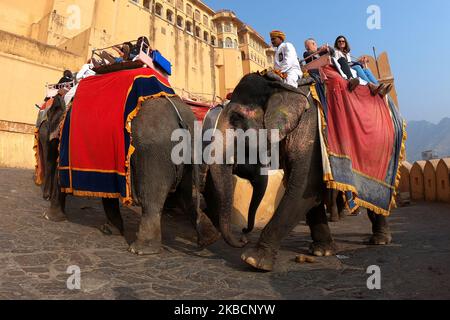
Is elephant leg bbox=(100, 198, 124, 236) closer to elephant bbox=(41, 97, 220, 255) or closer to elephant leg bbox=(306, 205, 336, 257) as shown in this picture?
elephant bbox=(41, 97, 220, 255)

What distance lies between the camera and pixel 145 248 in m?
4.36

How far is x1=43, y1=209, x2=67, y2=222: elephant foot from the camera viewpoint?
5848 mm

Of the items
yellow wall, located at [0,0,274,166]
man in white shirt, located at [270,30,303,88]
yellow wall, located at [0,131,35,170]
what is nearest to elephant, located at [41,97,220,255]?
man in white shirt, located at [270,30,303,88]

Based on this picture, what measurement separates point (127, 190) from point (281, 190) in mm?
5442

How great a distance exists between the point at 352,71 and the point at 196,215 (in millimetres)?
3089

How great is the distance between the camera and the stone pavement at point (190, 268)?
10.0 ft

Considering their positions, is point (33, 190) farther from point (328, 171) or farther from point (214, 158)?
point (328, 171)

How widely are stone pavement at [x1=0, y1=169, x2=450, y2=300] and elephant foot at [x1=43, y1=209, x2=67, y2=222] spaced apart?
7.0 inches

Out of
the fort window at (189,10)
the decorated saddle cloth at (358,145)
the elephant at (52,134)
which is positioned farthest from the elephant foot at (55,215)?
the fort window at (189,10)

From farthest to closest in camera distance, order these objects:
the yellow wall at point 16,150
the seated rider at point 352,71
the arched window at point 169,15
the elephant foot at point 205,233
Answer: the arched window at point 169,15
the yellow wall at point 16,150
the seated rider at point 352,71
the elephant foot at point 205,233

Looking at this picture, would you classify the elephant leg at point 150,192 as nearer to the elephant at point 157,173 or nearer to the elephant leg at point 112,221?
the elephant at point 157,173

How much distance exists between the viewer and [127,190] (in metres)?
4.58

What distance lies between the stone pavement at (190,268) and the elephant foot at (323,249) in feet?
0.62

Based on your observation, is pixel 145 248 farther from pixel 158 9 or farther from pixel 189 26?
pixel 189 26
